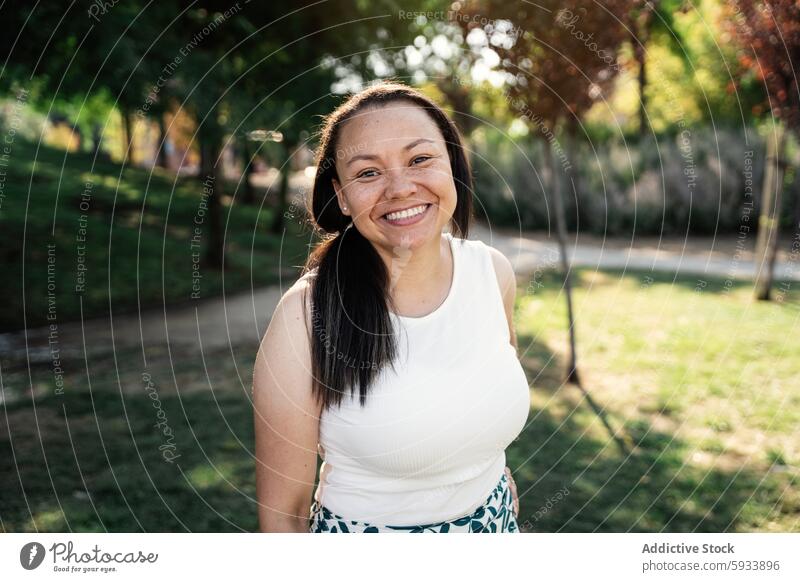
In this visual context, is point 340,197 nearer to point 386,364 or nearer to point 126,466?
point 386,364

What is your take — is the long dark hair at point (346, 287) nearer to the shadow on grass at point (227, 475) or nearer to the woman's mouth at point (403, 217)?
the woman's mouth at point (403, 217)

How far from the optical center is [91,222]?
16.7 meters

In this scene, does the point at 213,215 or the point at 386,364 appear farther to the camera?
the point at 213,215

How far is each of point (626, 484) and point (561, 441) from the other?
869mm

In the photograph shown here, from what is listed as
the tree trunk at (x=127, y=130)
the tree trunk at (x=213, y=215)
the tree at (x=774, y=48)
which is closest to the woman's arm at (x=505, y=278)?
the tree at (x=774, y=48)

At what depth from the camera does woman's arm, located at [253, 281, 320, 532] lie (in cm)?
212

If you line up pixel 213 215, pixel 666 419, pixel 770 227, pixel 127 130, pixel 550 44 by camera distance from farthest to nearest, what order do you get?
pixel 127 130 → pixel 213 215 → pixel 770 227 → pixel 550 44 → pixel 666 419

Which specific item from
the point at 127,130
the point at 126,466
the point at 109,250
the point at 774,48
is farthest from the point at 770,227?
the point at 127,130

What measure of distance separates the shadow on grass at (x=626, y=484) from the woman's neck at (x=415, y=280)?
2.46 meters

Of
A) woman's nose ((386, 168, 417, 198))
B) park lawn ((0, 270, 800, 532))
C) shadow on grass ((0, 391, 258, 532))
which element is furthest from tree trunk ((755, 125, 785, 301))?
woman's nose ((386, 168, 417, 198))

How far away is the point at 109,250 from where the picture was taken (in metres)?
7.09

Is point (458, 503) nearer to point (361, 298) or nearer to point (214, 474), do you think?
point (361, 298)
